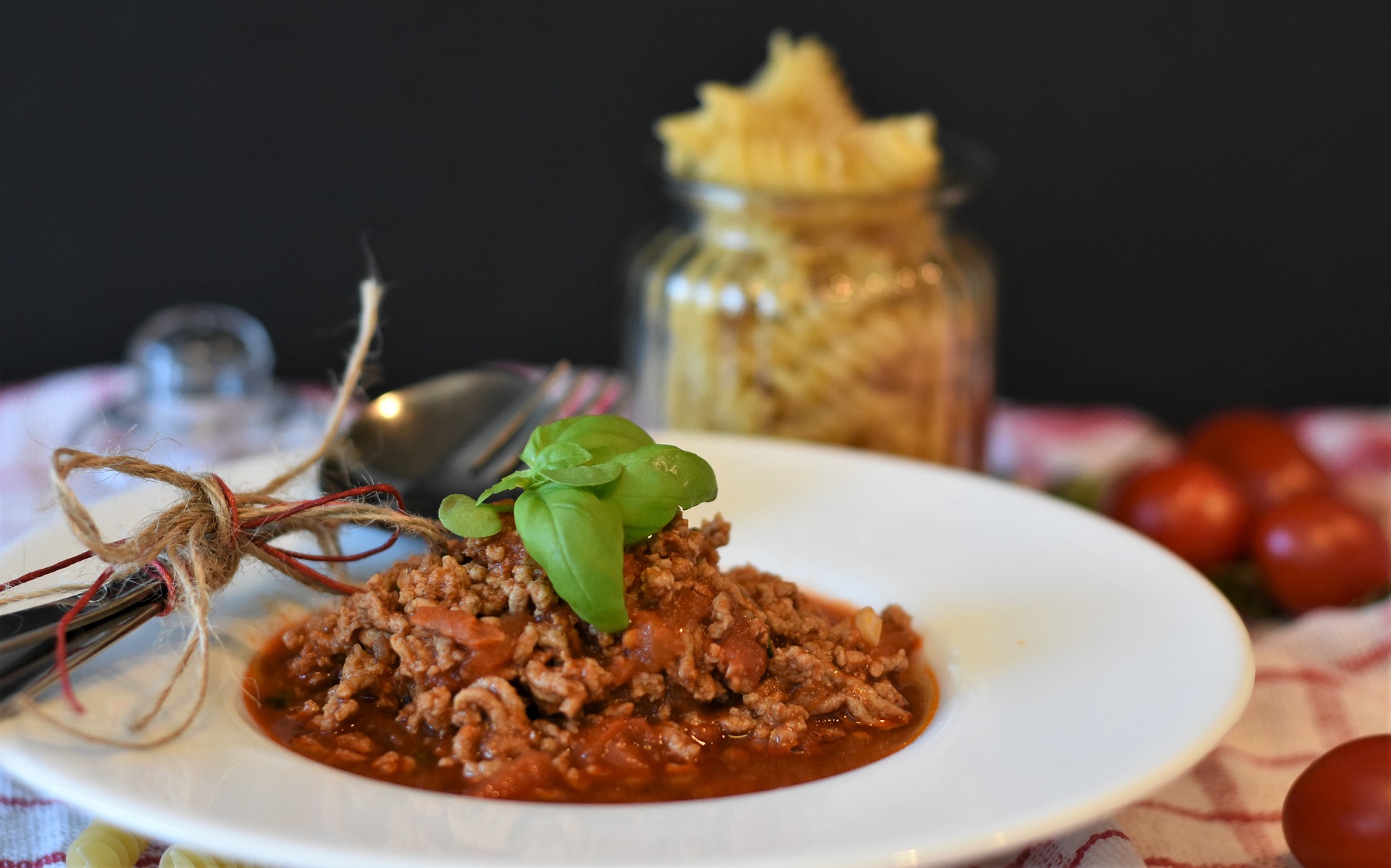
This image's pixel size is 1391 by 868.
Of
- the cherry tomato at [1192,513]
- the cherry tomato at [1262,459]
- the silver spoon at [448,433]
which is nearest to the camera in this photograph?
the silver spoon at [448,433]

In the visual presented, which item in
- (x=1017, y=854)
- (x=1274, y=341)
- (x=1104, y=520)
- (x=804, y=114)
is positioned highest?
(x=804, y=114)

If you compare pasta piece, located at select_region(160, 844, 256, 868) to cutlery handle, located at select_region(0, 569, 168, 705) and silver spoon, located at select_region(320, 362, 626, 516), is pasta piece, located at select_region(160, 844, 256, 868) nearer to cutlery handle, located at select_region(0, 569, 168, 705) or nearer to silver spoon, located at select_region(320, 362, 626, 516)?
cutlery handle, located at select_region(0, 569, 168, 705)

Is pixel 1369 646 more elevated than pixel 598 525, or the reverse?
pixel 598 525

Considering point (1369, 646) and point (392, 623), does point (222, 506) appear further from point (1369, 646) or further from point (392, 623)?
point (1369, 646)

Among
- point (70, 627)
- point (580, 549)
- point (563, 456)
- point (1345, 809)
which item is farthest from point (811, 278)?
point (70, 627)

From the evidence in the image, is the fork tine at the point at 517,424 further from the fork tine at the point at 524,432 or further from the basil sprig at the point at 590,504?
the basil sprig at the point at 590,504

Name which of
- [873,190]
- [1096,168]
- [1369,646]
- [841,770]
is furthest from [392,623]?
[1096,168]

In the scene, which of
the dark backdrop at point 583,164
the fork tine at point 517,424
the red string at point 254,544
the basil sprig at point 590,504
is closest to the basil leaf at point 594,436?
the basil sprig at point 590,504
